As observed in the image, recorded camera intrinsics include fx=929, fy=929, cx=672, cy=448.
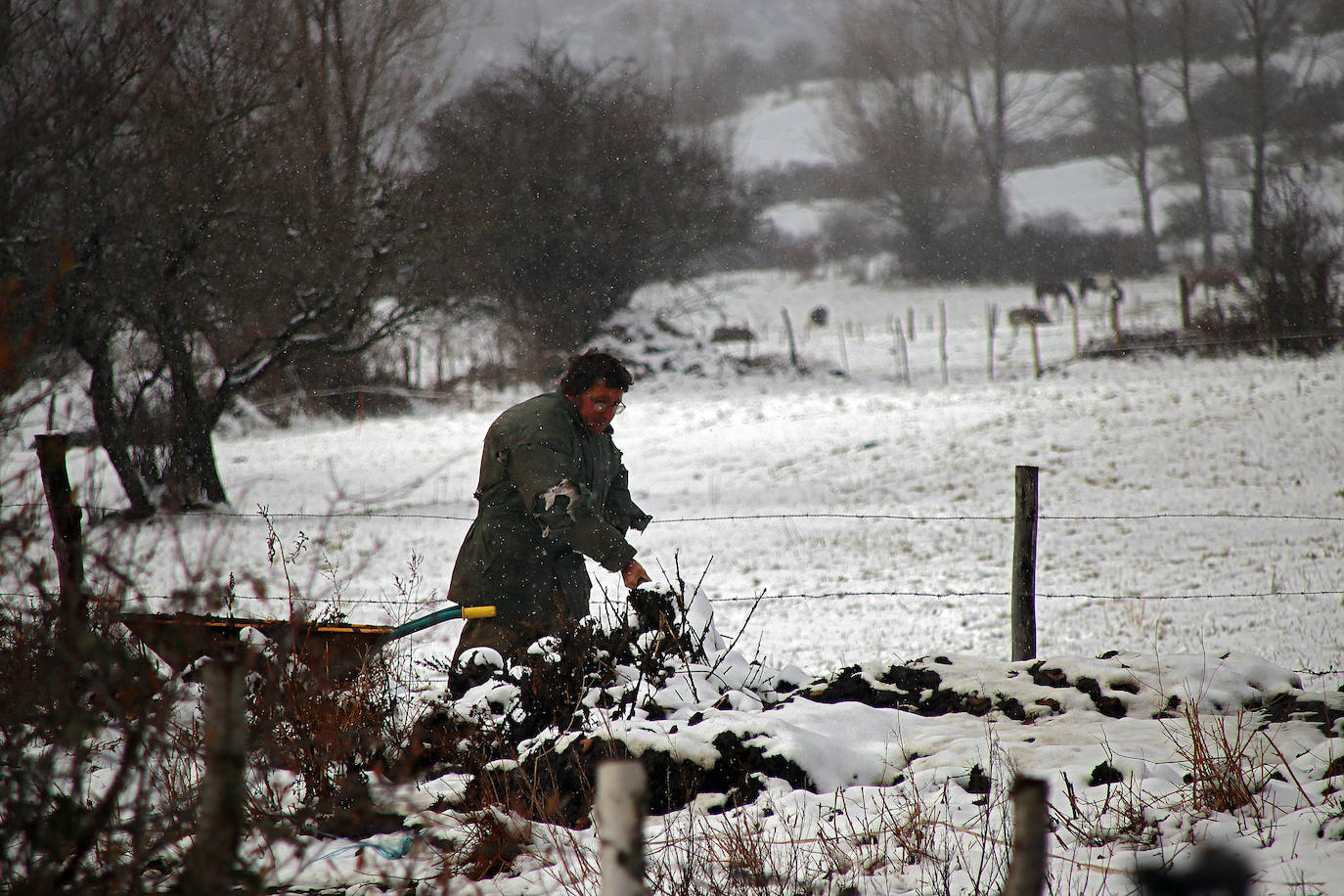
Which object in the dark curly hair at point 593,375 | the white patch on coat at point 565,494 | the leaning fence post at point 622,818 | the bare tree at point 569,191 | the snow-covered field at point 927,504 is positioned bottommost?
the snow-covered field at point 927,504

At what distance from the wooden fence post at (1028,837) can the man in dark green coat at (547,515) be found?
257 cm

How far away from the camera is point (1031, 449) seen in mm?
12227

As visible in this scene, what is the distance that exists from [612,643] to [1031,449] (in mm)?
9810

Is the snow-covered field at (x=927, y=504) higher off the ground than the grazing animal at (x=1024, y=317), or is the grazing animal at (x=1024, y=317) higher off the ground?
the grazing animal at (x=1024, y=317)

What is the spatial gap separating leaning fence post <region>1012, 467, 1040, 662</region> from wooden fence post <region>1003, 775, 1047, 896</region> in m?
3.78

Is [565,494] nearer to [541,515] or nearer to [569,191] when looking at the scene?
[541,515]

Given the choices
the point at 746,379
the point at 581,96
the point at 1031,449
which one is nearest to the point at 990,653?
the point at 1031,449

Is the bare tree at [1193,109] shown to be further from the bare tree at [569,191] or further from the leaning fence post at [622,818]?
the leaning fence post at [622,818]

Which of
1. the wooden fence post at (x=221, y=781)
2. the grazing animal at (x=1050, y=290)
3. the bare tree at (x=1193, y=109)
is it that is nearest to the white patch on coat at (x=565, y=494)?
the wooden fence post at (x=221, y=781)

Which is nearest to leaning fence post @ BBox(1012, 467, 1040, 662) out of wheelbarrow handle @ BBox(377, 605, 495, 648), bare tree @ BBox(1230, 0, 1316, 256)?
wheelbarrow handle @ BBox(377, 605, 495, 648)

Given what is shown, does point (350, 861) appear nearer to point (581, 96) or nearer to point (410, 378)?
point (410, 378)

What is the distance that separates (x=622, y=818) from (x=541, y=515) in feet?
8.09

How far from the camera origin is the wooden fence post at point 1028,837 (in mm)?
1230

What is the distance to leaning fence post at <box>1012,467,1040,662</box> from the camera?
4.86 metres
